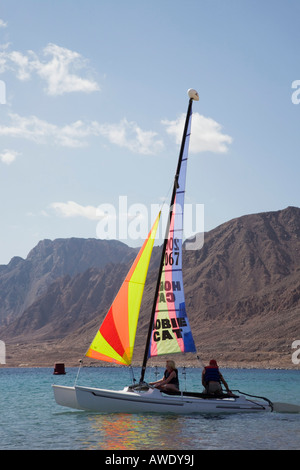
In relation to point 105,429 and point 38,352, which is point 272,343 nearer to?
point 38,352

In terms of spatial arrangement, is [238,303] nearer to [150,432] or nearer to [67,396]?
[67,396]

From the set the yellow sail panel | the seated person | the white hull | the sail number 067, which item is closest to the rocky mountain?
the sail number 067

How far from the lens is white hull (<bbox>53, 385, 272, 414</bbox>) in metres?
21.8

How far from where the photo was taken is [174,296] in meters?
24.1

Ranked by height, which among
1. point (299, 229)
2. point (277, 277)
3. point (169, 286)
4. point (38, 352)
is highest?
point (299, 229)

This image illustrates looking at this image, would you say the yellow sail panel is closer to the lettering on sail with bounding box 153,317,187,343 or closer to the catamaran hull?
the catamaran hull

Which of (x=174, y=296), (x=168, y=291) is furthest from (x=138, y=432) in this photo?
(x=168, y=291)

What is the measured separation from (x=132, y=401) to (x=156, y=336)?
291cm

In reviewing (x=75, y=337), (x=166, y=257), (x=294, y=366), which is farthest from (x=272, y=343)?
(x=166, y=257)

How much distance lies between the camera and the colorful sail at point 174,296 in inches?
928

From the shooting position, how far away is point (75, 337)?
585ft

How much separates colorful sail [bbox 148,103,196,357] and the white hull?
6.58 feet

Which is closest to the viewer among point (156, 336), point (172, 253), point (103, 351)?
point (103, 351)
